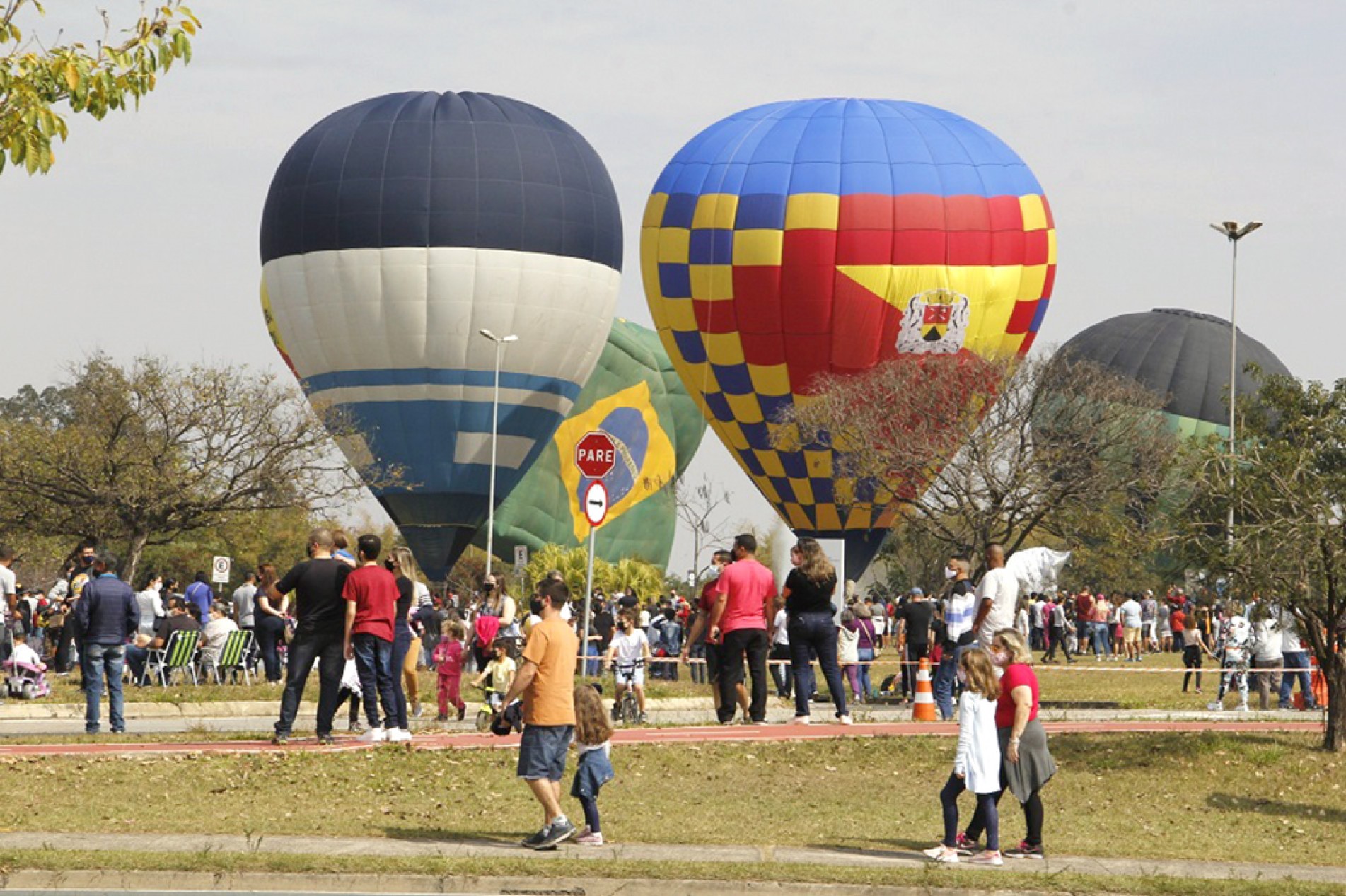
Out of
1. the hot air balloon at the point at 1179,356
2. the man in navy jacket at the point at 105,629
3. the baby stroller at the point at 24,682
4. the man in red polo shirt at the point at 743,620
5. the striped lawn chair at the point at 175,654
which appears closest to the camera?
the man in navy jacket at the point at 105,629

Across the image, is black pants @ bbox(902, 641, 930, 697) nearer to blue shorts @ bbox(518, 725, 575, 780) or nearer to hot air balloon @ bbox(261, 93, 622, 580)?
blue shorts @ bbox(518, 725, 575, 780)

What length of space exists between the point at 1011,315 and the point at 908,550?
1256 inches

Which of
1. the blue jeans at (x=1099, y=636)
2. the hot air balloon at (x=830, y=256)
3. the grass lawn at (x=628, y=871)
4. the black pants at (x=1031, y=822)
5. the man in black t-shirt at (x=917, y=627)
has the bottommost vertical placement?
the grass lawn at (x=628, y=871)

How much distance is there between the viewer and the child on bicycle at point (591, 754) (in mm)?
14383

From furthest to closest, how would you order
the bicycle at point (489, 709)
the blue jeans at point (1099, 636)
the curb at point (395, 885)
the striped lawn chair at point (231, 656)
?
1. the blue jeans at point (1099, 636)
2. the striped lawn chair at point (231, 656)
3. the bicycle at point (489, 709)
4. the curb at point (395, 885)

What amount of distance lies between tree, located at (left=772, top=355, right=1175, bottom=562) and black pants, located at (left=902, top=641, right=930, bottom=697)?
20.0 metres

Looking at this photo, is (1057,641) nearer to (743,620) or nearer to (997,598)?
(997,598)

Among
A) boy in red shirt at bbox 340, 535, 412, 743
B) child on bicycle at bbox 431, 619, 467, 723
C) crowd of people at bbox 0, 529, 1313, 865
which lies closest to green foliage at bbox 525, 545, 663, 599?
crowd of people at bbox 0, 529, 1313, 865

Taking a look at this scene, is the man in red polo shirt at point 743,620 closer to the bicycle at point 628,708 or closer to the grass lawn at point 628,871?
the bicycle at point 628,708

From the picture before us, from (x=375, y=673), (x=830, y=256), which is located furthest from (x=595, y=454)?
(x=830, y=256)

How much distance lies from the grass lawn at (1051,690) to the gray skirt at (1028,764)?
42.3 feet

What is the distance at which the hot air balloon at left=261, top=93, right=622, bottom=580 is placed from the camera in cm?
6494

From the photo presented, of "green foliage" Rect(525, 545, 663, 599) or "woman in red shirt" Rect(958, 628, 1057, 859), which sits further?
"green foliage" Rect(525, 545, 663, 599)

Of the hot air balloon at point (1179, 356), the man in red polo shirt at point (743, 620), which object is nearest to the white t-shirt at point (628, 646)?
the man in red polo shirt at point (743, 620)
